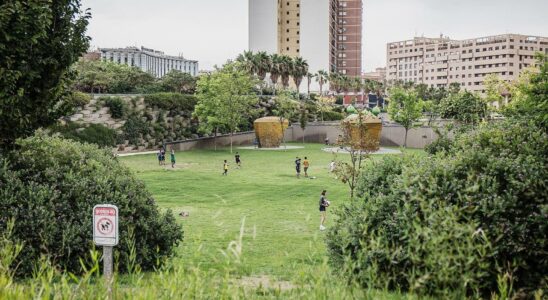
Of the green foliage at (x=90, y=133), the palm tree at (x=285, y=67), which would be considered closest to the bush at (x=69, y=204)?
the green foliage at (x=90, y=133)

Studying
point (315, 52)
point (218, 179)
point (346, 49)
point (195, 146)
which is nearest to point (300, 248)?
point (218, 179)

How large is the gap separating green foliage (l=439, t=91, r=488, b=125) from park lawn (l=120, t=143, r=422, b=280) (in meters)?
17.1

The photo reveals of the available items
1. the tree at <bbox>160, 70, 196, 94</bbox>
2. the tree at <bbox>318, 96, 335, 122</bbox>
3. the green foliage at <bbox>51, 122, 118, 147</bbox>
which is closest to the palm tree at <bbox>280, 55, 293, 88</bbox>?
the tree at <bbox>318, 96, 335, 122</bbox>

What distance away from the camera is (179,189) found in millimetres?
32688

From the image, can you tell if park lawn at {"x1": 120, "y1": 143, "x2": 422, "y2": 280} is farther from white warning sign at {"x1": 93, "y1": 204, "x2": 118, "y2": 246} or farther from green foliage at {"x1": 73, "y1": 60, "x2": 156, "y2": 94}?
green foliage at {"x1": 73, "y1": 60, "x2": 156, "y2": 94}

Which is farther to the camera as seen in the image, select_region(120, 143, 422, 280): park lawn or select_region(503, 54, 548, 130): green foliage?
select_region(120, 143, 422, 280): park lawn

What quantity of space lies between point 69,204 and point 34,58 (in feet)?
11.3

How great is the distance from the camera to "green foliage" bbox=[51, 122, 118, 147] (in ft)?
177

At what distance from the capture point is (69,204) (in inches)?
487

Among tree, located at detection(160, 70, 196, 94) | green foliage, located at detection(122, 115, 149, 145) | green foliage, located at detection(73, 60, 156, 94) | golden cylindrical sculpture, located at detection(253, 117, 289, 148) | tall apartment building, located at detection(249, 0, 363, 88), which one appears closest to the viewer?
green foliage, located at detection(122, 115, 149, 145)

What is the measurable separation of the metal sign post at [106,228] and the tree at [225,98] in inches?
1996

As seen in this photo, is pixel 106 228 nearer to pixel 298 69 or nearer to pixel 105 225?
pixel 105 225

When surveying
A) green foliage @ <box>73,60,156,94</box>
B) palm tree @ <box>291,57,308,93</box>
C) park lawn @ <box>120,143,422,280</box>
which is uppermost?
palm tree @ <box>291,57,308,93</box>

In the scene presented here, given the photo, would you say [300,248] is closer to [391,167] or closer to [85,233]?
[391,167]
